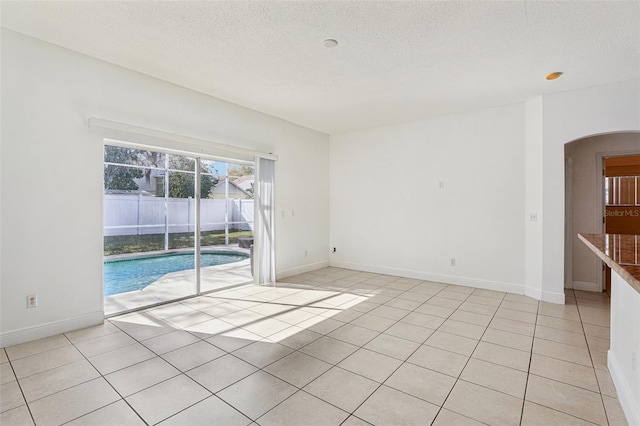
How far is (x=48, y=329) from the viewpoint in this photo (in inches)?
119

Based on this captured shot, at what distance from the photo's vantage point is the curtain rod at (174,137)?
332 cm

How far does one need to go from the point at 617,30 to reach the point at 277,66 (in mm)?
3216

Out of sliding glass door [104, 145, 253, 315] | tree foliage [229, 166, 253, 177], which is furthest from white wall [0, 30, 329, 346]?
tree foliage [229, 166, 253, 177]

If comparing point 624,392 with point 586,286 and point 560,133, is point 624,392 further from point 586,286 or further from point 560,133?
point 586,286

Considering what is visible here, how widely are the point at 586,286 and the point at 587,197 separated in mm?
1408

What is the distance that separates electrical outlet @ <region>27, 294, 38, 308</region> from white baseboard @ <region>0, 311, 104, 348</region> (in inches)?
8.2

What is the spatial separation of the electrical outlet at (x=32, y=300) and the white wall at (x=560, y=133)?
600cm

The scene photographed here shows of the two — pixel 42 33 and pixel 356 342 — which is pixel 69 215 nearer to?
pixel 42 33

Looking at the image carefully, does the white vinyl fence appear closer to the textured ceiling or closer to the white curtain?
the white curtain

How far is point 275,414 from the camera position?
189 cm

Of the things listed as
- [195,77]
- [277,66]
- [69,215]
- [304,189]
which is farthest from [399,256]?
[69,215]

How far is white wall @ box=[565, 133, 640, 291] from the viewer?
466cm

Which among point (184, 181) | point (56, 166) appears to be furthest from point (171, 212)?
point (56, 166)

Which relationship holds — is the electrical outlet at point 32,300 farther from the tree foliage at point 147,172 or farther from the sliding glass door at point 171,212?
the tree foliage at point 147,172
